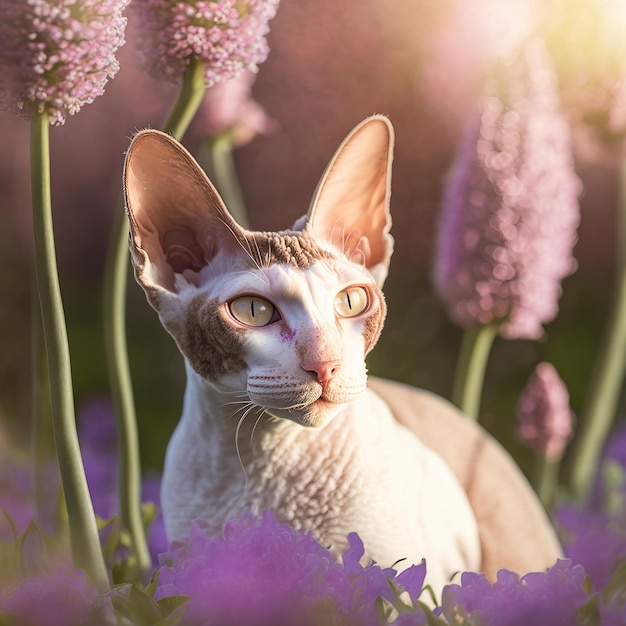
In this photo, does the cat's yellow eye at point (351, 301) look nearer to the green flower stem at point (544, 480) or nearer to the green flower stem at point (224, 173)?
the green flower stem at point (224, 173)

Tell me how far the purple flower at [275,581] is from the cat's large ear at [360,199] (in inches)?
5.5

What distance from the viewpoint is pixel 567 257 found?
598 millimetres

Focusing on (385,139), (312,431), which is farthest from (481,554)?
(385,139)

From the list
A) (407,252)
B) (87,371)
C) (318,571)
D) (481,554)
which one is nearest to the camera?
(318,571)

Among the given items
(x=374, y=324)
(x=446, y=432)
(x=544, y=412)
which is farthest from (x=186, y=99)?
(x=544, y=412)

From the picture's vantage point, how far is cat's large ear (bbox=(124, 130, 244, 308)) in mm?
384

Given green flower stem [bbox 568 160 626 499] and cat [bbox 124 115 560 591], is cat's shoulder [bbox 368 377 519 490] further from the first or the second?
green flower stem [bbox 568 160 626 499]

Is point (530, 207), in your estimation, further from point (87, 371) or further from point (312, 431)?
point (87, 371)

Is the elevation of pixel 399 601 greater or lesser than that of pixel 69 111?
lesser

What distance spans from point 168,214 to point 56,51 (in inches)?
3.4

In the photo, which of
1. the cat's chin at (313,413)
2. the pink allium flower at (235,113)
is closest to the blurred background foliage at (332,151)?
the pink allium flower at (235,113)

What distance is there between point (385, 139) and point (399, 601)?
0.21 metres

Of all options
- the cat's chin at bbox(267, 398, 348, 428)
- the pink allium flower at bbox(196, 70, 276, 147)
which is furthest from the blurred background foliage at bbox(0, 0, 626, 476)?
the cat's chin at bbox(267, 398, 348, 428)

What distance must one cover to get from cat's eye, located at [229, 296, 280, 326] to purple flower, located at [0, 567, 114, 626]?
0.13 metres
